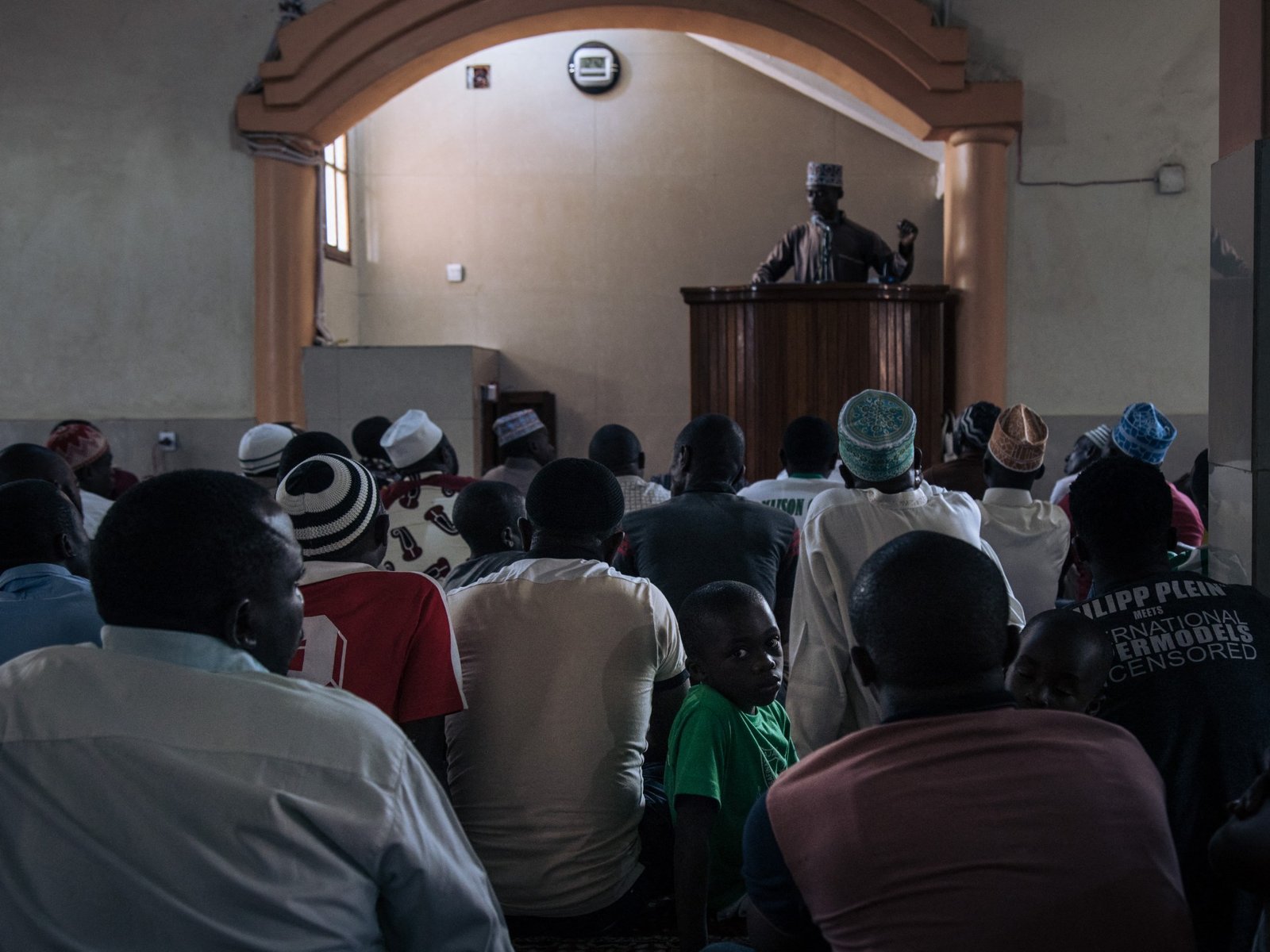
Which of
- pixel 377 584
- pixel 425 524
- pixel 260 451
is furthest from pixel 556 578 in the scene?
pixel 260 451

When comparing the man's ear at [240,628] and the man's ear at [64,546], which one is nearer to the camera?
the man's ear at [240,628]

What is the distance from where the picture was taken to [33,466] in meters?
3.60

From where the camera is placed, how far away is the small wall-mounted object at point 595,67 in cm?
934

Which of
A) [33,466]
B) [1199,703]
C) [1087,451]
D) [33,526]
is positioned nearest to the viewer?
[1199,703]

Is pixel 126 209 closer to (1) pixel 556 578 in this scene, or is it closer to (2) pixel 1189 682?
(1) pixel 556 578

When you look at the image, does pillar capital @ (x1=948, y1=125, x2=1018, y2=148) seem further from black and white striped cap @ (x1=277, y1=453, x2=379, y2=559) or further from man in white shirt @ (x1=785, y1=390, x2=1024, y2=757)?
black and white striped cap @ (x1=277, y1=453, x2=379, y2=559)

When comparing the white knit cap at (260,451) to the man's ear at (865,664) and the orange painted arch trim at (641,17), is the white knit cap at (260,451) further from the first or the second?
the man's ear at (865,664)

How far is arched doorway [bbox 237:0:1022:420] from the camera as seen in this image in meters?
6.98

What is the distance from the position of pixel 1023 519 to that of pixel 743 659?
4.13ft

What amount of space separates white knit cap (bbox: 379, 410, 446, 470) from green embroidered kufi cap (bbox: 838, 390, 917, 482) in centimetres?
191

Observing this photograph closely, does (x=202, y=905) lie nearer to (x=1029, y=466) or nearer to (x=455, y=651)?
(x=455, y=651)

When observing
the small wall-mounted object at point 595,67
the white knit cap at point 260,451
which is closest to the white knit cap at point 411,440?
the white knit cap at point 260,451

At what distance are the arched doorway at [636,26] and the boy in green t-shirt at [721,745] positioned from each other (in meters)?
4.90

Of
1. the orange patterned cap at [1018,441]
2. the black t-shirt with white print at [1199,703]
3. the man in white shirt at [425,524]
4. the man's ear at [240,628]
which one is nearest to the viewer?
the man's ear at [240,628]
